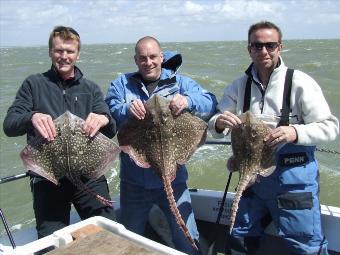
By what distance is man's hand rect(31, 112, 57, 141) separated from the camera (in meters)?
4.25

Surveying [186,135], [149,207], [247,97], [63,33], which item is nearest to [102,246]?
[186,135]

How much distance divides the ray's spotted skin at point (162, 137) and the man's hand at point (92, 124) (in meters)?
0.35

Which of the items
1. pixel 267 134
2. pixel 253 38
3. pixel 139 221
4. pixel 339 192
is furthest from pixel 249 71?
pixel 339 192

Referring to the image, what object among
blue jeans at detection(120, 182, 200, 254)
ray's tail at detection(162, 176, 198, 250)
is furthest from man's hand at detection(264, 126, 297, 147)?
blue jeans at detection(120, 182, 200, 254)

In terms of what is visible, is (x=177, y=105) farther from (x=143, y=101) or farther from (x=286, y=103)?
(x=286, y=103)

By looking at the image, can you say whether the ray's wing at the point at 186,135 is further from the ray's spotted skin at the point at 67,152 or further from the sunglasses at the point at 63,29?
the sunglasses at the point at 63,29

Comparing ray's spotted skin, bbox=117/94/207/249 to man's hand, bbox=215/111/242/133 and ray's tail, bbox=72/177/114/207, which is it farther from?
ray's tail, bbox=72/177/114/207

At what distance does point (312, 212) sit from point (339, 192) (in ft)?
26.7

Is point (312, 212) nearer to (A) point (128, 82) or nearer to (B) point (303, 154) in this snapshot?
(B) point (303, 154)

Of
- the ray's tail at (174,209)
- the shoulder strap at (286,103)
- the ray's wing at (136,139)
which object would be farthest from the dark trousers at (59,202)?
the shoulder strap at (286,103)

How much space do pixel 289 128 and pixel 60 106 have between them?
2.48m

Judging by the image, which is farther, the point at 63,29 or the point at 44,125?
the point at 63,29

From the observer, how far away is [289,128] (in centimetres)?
425

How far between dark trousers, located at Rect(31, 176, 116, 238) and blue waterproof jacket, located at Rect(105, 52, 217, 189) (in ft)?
1.35
